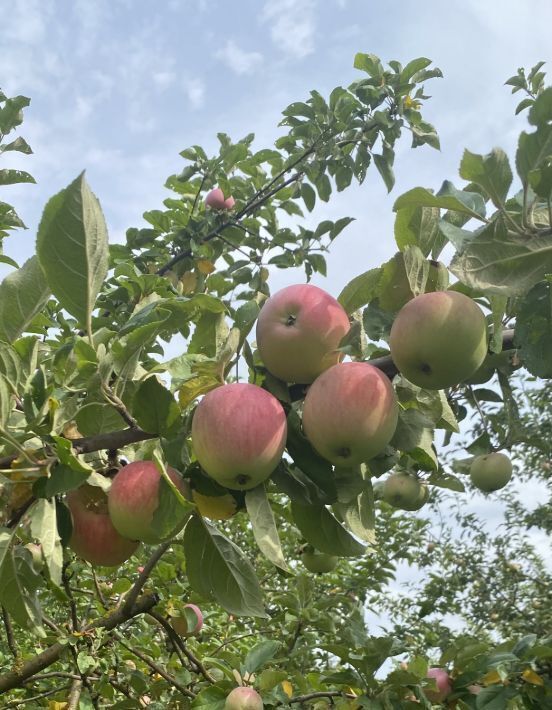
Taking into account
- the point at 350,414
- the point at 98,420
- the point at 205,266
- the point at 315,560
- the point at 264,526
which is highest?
the point at 205,266

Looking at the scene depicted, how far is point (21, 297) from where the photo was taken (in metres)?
1.26

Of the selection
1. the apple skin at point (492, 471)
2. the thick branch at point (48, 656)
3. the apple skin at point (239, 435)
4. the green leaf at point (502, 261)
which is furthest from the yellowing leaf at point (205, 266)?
the green leaf at point (502, 261)

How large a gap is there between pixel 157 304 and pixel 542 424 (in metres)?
6.20

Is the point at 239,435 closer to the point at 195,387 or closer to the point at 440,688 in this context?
the point at 195,387

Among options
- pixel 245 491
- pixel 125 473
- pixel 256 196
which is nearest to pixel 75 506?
pixel 125 473

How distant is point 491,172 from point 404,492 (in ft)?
4.91

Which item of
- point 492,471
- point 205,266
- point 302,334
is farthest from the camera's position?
point 205,266

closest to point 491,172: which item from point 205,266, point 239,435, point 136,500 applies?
point 239,435

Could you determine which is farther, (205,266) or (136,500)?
(205,266)

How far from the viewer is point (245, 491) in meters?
1.20

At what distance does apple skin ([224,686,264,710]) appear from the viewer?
5.89 ft

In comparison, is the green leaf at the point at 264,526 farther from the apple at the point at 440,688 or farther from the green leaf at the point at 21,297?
the apple at the point at 440,688

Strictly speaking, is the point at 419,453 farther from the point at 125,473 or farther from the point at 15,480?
the point at 15,480

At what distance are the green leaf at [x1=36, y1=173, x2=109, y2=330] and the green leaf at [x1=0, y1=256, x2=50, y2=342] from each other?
0.12 meters
